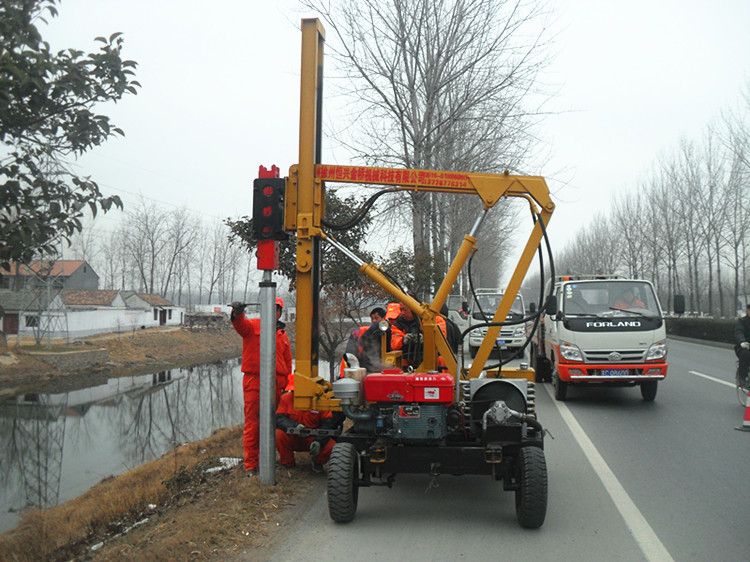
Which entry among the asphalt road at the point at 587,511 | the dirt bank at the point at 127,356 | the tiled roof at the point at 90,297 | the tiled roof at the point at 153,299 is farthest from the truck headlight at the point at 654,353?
the tiled roof at the point at 153,299

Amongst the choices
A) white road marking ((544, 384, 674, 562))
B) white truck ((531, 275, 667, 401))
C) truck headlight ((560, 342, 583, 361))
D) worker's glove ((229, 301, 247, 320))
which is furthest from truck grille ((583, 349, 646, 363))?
worker's glove ((229, 301, 247, 320))

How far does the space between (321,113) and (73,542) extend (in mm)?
5449

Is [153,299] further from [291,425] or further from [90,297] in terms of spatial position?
[291,425]

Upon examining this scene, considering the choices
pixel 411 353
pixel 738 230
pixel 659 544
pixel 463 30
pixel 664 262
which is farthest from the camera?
pixel 664 262

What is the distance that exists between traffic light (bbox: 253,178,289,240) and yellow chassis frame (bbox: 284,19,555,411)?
0.21m

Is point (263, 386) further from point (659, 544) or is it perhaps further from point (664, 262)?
point (664, 262)

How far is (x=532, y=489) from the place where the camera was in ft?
18.5

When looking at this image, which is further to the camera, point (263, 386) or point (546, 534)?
point (263, 386)

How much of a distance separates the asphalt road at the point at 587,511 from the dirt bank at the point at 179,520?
14.2 inches

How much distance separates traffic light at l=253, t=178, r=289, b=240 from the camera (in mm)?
6766

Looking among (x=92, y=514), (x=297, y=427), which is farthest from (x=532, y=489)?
(x=92, y=514)

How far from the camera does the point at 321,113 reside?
23.8 feet

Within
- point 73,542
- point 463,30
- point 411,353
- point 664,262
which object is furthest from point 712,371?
point 664,262

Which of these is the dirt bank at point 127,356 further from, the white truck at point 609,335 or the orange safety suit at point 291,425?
the orange safety suit at point 291,425
